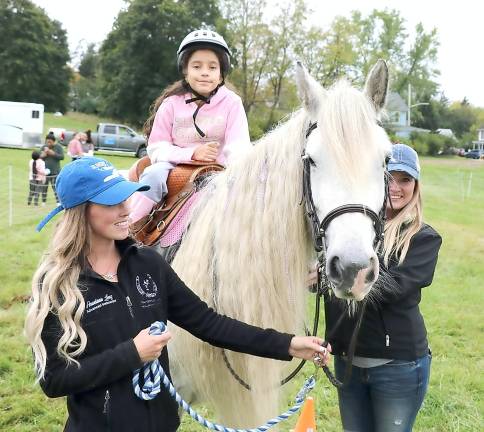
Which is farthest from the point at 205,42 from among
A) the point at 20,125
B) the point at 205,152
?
the point at 20,125

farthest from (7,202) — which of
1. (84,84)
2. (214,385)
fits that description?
(84,84)

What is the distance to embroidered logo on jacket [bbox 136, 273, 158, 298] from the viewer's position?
6.14 feet

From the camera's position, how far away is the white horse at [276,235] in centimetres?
170

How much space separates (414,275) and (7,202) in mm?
11336

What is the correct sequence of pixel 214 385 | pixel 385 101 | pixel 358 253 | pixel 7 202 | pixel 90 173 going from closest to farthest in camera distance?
pixel 358 253, pixel 90 173, pixel 385 101, pixel 214 385, pixel 7 202

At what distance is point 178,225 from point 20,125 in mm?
27070

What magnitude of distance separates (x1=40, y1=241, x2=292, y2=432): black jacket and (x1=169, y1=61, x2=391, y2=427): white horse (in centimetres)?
16

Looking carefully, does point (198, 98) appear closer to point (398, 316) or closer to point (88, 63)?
point (398, 316)

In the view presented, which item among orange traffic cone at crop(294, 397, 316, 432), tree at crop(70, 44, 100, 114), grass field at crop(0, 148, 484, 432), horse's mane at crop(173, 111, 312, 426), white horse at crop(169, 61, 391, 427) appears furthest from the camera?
tree at crop(70, 44, 100, 114)

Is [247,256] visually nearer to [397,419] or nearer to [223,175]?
[223,175]

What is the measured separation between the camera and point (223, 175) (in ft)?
7.81

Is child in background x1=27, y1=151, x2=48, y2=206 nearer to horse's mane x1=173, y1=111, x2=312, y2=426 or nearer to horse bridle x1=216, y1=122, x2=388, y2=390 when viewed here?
horse's mane x1=173, y1=111, x2=312, y2=426

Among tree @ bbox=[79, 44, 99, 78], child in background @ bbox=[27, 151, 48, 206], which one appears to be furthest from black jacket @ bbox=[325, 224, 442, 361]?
tree @ bbox=[79, 44, 99, 78]

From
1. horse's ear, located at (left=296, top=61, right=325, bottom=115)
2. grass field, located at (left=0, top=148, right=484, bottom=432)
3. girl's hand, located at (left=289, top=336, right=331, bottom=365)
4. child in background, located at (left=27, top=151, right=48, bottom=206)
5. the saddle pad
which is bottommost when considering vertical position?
grass field, located at (left=0, top=148, right=484, bottom=432)
